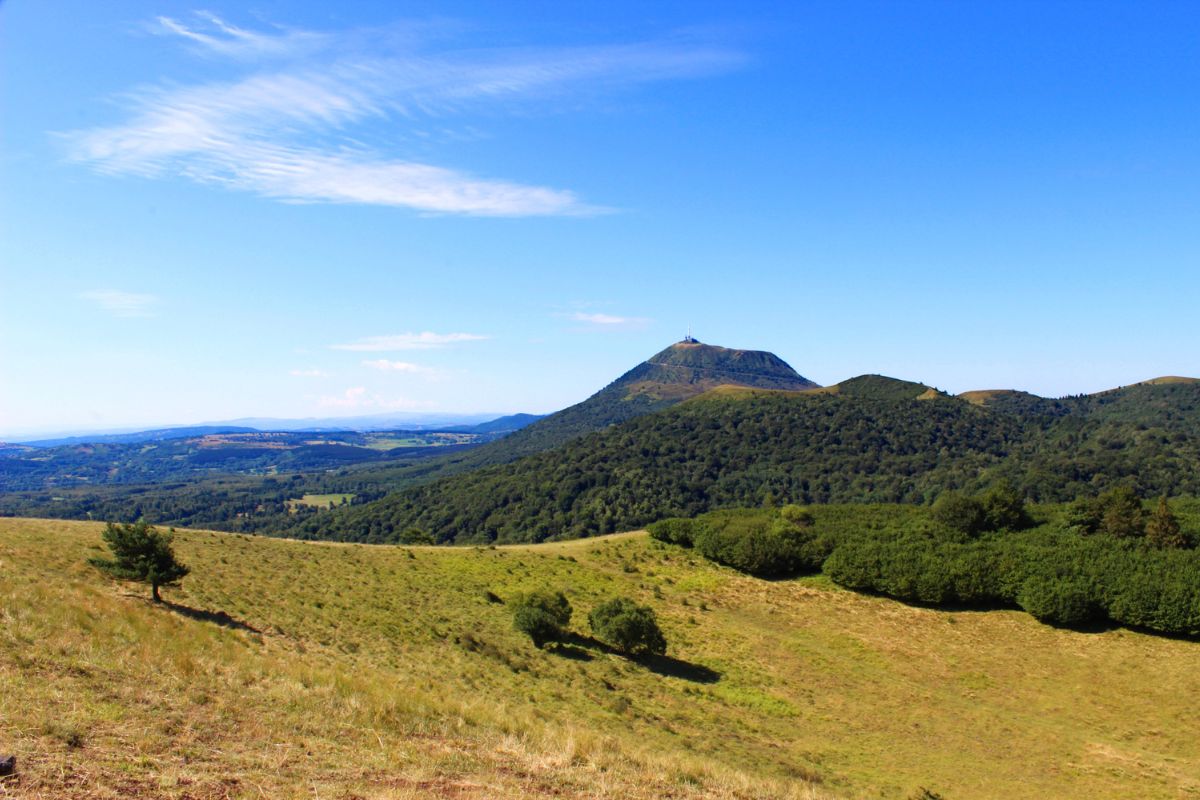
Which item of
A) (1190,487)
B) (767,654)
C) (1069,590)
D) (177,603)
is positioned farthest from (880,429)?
(177,603)

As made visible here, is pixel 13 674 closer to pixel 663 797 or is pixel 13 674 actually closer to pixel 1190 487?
pixel 663 797

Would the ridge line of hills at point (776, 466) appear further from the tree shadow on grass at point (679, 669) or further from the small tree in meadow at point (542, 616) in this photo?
the tree shadow on grass at point (679, 669)

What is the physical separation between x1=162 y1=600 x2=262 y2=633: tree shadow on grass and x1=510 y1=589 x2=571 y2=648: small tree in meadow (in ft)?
38.0

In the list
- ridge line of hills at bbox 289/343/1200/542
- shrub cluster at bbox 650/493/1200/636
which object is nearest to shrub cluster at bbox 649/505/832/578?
shrub cluster at bbox 650/493/1200/636

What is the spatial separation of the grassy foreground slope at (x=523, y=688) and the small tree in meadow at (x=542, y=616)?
87 cm

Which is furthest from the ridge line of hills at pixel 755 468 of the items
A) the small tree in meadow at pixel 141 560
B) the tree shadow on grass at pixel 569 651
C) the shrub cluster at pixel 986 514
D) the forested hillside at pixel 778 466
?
the small tree in meadow at pixel 141 560

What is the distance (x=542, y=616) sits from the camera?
2897 cm

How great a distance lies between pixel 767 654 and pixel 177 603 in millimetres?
26619

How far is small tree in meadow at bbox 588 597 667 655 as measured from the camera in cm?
2959

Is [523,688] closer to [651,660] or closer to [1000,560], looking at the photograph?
[651,660]

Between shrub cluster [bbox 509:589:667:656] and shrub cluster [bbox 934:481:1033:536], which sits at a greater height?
shrub cluster [bbox 934:481:1033:536]

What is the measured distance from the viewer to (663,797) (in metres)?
10.7

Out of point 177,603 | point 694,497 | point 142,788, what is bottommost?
point 694,497

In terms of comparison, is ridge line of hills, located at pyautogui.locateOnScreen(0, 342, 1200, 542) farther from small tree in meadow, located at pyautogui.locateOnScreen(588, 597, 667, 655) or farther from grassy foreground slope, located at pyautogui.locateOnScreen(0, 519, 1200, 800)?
small tree in meadow, located at pyautogui.locateOnScreen(588, 597, 667, 655)
